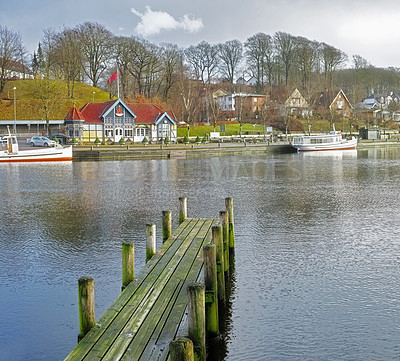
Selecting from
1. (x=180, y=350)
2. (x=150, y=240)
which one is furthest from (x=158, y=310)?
(x=150, y=240)

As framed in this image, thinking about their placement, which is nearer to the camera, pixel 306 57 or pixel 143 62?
pixel 143 62

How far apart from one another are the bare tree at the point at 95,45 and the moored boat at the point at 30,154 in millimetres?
46224

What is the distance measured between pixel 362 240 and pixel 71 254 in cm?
891

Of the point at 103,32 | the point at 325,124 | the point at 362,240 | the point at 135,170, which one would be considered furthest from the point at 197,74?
the point at 362,240

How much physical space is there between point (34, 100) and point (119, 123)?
2511 centimetres

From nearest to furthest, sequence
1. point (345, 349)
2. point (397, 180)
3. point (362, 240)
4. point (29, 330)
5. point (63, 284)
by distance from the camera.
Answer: point (345, 349), point (29, 330), point (63, 284), point (362, 240), point (397, 180)

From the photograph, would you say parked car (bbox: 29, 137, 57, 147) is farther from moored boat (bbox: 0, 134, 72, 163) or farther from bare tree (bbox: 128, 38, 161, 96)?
bare tree (bbox: 128, 38, 161, 96)

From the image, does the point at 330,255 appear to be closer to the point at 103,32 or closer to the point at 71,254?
the point at 71,254

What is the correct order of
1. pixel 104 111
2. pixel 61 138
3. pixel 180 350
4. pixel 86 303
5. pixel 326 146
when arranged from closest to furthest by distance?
pixel 180 350 < pixel 86 303 < pixel 104 111 < pixel 61 138 < pixel 326 146

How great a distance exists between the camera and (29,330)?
29.4ft

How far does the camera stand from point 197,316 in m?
6.52

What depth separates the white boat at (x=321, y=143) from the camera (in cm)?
6531

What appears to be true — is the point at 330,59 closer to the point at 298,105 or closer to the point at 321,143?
the point at 298,105

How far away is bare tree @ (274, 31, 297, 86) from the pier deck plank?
3782 inches
